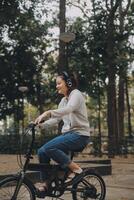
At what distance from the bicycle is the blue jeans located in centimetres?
10

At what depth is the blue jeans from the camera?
6211mm

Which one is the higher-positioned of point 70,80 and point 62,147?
point 70,80

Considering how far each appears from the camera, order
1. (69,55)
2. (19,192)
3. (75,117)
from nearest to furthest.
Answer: (19,192) < (75,117) < (69,55)

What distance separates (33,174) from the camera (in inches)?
410

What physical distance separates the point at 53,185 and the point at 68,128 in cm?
75

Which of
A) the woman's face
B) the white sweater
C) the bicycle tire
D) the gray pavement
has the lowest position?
the gray pavement

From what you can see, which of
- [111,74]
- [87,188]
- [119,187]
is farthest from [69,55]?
[87,188]

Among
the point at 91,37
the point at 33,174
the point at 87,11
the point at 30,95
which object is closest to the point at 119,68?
the point at 91,37

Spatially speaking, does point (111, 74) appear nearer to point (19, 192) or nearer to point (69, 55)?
point (69, 55)

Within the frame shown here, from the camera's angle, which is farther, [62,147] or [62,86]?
[62,86]

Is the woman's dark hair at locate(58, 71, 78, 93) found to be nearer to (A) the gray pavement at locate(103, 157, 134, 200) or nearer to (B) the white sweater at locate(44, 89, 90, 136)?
(B) the white sweater at locate(44, 89, 90, 136)

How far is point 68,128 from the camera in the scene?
6.44 meters

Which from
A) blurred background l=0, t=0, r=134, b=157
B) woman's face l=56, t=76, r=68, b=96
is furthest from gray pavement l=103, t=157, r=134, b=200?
blurred background l=0, t=0, r=134, b=157

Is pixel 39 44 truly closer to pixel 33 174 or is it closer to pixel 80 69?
pixel 80 69
